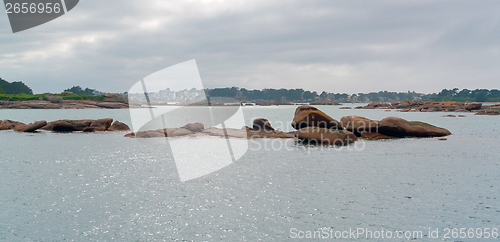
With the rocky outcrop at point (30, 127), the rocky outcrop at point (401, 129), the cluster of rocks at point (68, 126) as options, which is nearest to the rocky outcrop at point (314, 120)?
the rocky outcrop at point (401, 129)

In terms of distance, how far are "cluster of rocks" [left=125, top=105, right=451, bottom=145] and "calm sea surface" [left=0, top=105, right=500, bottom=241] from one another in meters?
7.42

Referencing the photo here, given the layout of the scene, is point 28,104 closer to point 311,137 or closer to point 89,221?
point 311,137

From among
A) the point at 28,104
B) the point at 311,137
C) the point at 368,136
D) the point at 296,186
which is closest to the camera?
the point at 296,186

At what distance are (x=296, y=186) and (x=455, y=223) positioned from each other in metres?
6.88

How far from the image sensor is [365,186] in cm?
1708

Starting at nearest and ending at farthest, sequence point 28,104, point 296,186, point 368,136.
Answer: point 296,186, point 368,136, point 28,104

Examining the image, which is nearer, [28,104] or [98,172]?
[98,172]

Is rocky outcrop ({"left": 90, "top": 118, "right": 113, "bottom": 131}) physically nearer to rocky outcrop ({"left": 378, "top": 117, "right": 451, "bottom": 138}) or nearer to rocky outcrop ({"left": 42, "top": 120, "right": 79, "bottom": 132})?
rocky outcrop ({"left": 42, "top": 120, "right": 79, "bottom": 132})

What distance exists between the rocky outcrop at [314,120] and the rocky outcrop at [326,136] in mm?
1575

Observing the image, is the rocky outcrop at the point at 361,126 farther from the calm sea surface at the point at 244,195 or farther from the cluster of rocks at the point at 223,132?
the calm sea surface at the point at 244,195

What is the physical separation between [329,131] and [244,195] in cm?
2080

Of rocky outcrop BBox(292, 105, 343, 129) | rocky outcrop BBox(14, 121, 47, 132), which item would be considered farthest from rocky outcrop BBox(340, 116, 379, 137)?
rocky outcrop BBox(14, 121, 47, 132)

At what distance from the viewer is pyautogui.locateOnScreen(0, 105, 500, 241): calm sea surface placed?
38.1 feet

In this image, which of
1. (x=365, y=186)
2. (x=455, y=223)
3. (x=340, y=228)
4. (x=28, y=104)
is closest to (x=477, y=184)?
(x=365, y=186)
